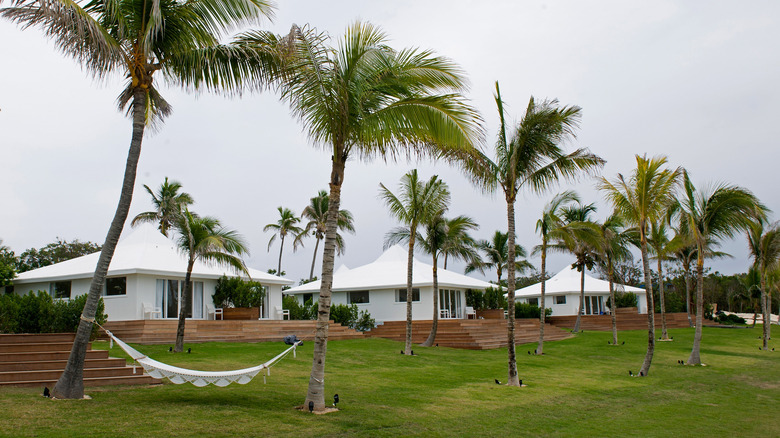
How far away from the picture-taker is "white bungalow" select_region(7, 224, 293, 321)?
2111 cm

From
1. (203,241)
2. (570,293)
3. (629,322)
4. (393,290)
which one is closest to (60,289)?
(203,241)

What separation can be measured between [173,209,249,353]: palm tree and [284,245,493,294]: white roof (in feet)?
41.7

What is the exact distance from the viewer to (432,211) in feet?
63.6

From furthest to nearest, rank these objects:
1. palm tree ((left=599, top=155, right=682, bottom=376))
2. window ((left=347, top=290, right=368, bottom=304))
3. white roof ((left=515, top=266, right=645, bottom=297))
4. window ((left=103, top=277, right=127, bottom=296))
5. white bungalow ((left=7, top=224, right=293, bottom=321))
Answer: white roof ((left=515, top=266, right=645, bottom=297)) < window ((left=347, top=290, right=368, bottom=304)) < window ((left=103, top=277, right=127, bottom=296)) < white bungalow ((left=7, top=224, right=293, bottom=321)) < palm tree ((left=599, top=155, right=682, bottom=376))

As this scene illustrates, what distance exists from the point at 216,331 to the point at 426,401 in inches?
491

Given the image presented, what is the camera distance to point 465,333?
23.3m

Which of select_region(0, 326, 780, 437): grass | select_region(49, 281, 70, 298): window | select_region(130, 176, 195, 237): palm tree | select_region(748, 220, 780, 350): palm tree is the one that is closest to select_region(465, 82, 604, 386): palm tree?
select_region(0, 326, 780, 437): grass

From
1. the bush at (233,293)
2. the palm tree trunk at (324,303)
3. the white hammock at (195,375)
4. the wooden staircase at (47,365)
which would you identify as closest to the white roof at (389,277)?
the bush at (233,293)

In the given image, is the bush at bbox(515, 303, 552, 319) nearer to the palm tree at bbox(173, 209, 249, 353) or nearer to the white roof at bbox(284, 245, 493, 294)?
the white roof at bbox(284, 245, 493, 294)

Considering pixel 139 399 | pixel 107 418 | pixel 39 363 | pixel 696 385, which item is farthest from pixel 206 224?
pixel 696 385

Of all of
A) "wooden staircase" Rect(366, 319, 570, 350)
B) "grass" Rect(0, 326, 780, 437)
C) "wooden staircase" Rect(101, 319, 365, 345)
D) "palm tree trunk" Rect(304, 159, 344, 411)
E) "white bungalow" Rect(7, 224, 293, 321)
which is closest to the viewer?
"grass" Rect(0, 326, 780, 437)

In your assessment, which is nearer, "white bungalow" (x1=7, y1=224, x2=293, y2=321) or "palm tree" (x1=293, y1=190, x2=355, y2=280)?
"white bungalow" (x1=7, y1=224, x2=293, y2=321)

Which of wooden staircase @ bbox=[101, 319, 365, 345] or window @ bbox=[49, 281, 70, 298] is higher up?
window @ bbox=[49, 281, 70, 298]

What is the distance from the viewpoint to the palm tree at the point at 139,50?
8141 millimetres
